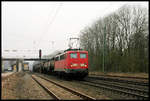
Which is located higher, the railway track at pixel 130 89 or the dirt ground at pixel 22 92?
the railway track at pixel 130 89

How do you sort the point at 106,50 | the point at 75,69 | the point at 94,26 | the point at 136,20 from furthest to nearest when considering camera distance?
the point at 94,26
the point at 106,50
the point at 136,20
the point at 75,69

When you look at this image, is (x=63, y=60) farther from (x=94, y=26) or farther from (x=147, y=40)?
(x=94, y=26)

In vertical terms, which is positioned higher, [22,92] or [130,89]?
[130,89]

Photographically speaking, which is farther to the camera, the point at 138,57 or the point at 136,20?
the point at 136,20

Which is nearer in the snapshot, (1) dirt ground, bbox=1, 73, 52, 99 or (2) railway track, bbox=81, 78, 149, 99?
(2) railway track, bbox=81, 78, 149, 99

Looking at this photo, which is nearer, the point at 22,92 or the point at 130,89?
the point at 130,89

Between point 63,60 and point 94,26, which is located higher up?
point 94,26

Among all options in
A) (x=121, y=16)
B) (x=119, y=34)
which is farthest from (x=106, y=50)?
(x=121, y=16)

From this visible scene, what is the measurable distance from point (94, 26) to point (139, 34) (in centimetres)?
1220

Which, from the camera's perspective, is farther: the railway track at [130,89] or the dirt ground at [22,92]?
the dirt ground at [22,92]

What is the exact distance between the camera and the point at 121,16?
38.8 meters

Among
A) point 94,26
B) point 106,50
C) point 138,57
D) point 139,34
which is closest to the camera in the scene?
point 138,57

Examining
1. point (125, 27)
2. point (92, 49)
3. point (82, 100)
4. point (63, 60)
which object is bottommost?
point (82, 100)

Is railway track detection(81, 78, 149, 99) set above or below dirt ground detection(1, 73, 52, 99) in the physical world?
above
